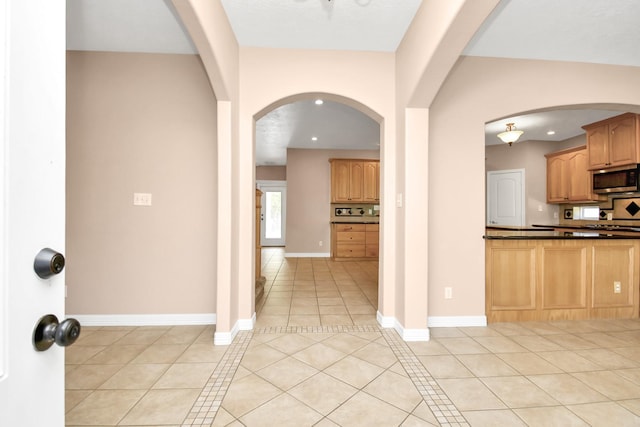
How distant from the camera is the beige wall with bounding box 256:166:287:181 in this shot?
9.59 m

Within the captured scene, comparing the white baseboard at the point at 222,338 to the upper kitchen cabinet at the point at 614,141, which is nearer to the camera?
the white baseboard at the point at 222,338

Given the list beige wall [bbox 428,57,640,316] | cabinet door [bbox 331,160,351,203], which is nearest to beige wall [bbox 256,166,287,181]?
cabinet door [bbox 331,160,351,203]

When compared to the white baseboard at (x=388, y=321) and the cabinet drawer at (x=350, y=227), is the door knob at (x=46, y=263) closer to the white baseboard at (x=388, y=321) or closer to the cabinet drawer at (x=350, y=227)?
the white baseboard at (x=388, y=321)

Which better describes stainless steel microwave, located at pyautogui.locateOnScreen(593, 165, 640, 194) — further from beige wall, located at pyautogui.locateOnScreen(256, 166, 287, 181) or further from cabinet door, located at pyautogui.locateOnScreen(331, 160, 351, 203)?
beige wall, located at pyautogui.locateOnScreen(256, 166, 287, 181)

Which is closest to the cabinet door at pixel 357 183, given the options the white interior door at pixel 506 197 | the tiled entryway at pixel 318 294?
the tiled entryway at pixel 318 294

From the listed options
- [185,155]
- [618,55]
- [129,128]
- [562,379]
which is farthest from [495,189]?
[129,128]

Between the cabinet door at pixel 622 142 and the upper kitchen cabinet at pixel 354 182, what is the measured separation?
12.9 ft

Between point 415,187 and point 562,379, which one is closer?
point 562,379

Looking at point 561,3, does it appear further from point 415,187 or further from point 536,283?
point 536,283

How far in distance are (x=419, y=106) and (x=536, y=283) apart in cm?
218

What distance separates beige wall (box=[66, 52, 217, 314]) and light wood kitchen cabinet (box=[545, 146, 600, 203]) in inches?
242

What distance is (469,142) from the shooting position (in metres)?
2.87

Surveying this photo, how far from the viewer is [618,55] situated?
278 cm

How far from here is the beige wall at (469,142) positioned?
9.37 ft
